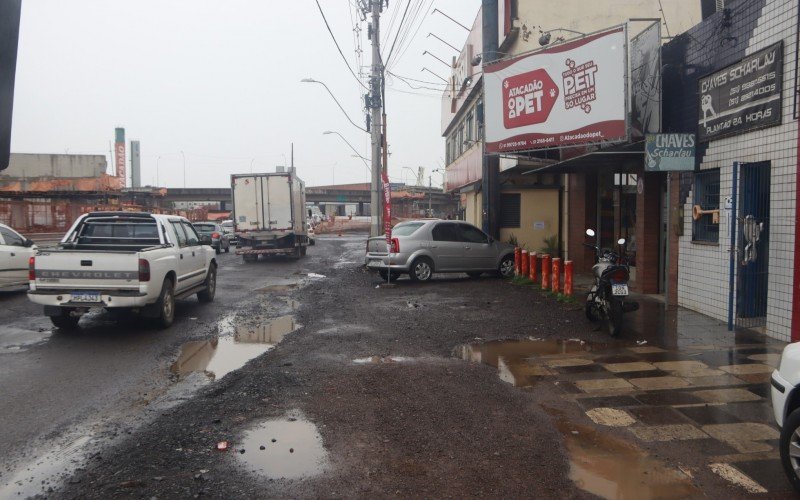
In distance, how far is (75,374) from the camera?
7.25 m

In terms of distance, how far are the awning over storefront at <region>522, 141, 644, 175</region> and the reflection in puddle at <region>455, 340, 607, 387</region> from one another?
4.79 metres

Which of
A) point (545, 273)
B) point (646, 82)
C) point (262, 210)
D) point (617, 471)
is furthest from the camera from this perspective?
point (262, 210)

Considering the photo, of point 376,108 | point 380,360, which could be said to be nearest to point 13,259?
point 380,360

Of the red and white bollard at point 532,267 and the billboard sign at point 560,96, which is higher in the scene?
the billboard sign at point 560,96

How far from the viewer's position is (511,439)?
5.06 meters

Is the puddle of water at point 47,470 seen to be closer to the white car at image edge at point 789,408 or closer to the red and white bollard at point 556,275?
the white car at image edge at point 789,408

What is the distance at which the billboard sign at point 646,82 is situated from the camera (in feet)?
37.0

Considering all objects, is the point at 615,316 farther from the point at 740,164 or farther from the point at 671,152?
the point at 671,152

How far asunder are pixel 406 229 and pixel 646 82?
7.05 m

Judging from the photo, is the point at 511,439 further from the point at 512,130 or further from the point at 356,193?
the point at 356,193

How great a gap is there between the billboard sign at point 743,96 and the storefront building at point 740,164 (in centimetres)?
1

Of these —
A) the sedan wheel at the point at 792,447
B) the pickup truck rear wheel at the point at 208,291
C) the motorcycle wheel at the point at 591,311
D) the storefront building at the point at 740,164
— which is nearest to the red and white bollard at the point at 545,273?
the storefront building at the point at 740,164

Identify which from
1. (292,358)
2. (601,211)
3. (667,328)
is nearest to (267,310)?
(292,358)

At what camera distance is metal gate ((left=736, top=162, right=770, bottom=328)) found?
850 cm
